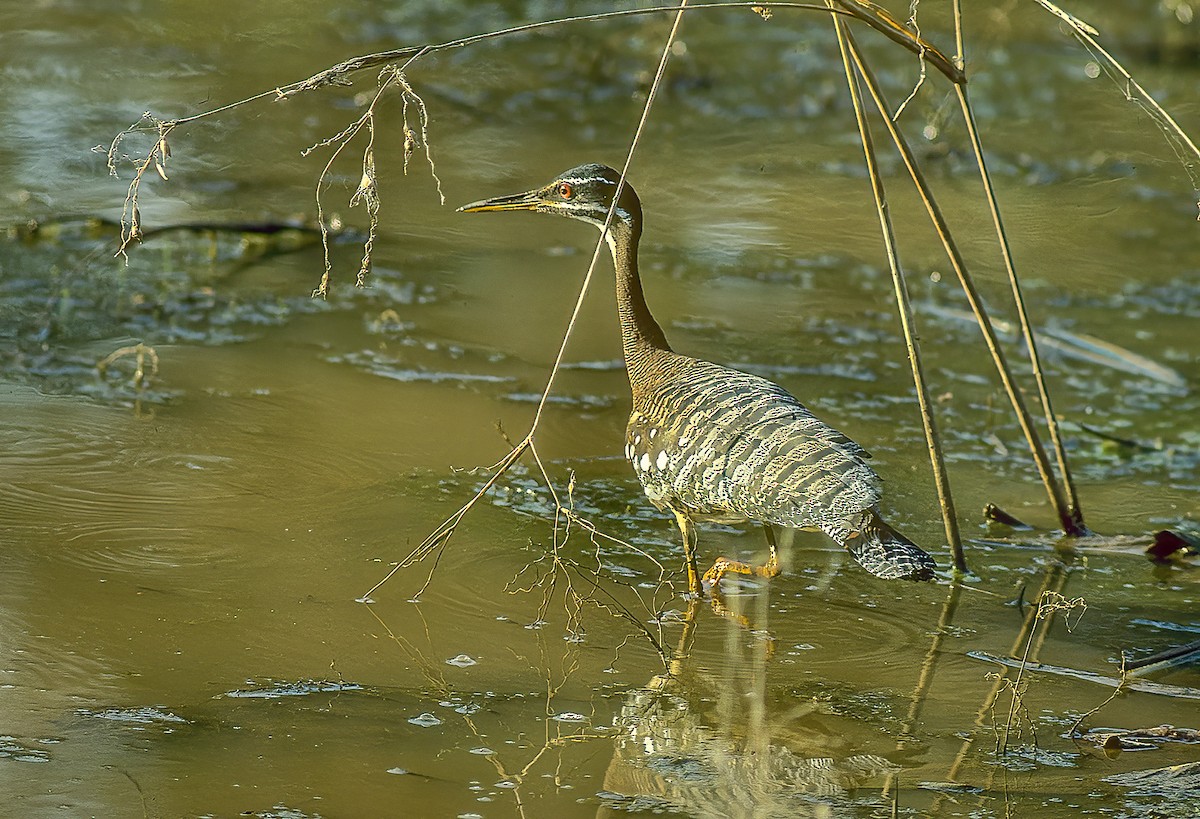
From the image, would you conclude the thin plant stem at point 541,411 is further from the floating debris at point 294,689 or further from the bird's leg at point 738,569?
the bird's leg at point 738,569

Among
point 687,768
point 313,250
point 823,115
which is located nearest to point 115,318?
point 313,250

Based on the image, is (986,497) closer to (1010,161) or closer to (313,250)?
(313,250)

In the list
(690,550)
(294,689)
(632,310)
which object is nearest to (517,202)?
(632,310)

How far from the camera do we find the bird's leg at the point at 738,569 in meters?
5.12

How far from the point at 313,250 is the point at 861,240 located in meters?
3.32

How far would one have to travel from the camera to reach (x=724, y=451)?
4.91 m

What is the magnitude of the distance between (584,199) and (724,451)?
1.42 meters

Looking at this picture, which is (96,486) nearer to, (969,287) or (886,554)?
(886,554)

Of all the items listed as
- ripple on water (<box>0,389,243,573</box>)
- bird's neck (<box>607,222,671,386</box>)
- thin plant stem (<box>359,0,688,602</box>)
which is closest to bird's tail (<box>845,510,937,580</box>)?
thin plant stem (<box>359,0,688,602</box>)

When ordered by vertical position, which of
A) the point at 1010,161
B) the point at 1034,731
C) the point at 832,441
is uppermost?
the point at 1010,161

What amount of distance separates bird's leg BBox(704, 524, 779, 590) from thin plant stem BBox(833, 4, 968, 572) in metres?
0.60

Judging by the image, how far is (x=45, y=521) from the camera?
16.8ft

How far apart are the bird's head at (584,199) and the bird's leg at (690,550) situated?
1.28m

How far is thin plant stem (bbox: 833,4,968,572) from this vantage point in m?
4.98
